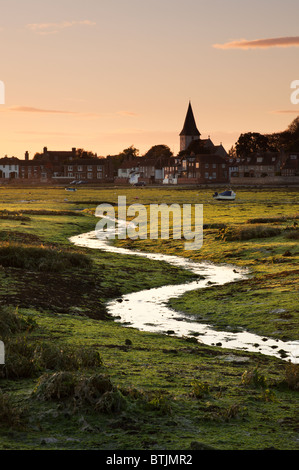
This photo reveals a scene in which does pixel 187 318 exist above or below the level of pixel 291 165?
below

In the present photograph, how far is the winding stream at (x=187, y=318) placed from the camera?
1778cm

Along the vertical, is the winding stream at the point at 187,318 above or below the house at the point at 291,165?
below

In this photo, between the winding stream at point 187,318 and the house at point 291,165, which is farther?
the house at point 291,165

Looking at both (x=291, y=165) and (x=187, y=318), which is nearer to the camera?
(x=187, y=318)

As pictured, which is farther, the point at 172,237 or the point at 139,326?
the point at 172,237

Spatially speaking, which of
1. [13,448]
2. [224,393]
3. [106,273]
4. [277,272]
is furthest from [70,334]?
[277,272]

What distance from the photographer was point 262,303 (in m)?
23.1

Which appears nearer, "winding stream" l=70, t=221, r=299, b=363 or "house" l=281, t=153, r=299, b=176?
"winding stream" l=70, t=221, r=299, b=363

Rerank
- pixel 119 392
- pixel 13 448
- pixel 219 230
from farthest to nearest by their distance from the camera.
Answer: pixel 219 230
pixel 119 392
pixel 13 448

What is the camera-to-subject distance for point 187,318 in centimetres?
2214

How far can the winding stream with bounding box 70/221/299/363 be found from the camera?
1778 cm

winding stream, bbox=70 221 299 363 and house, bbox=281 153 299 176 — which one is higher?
house, bbox=281 153 299 176

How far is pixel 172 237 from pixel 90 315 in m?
27.2

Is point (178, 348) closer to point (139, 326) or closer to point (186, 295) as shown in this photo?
point (139, 326)
